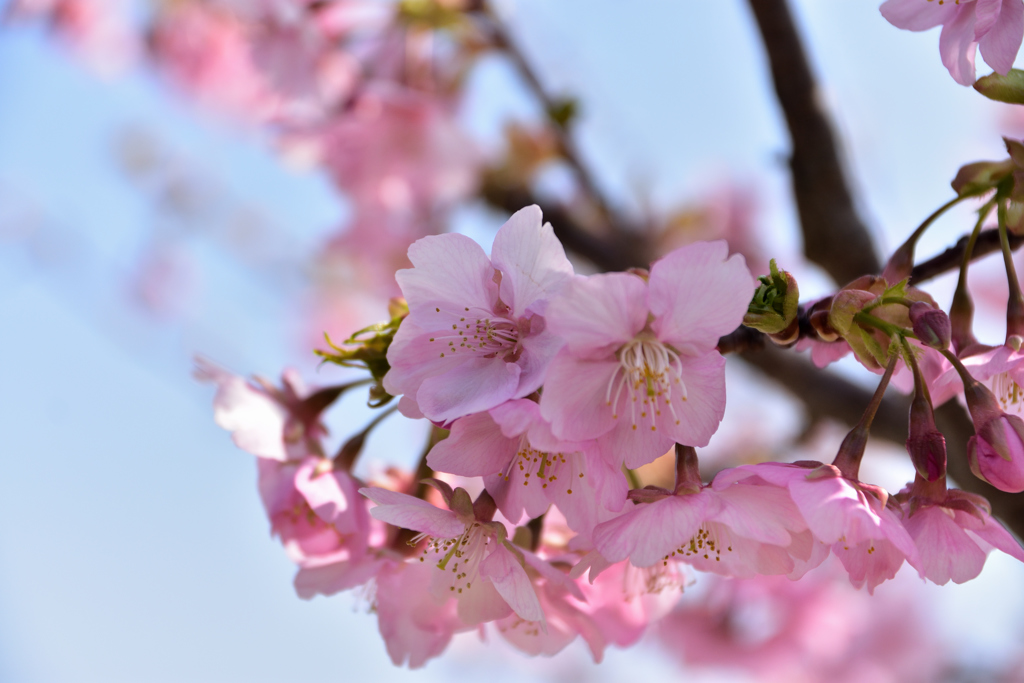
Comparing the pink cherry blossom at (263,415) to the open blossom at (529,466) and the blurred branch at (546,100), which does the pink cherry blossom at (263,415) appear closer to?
the open blossom at (529,466)

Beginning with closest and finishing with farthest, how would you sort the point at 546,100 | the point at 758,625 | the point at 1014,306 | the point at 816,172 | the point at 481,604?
the point at 1014,306, the point at 481,604, the point at 816,172, the point at 546,100, the point at 758,625

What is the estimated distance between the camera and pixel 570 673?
5434 mm

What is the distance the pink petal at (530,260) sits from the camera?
0.67m

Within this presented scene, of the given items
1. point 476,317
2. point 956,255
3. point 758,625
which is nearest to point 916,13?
point 956,255

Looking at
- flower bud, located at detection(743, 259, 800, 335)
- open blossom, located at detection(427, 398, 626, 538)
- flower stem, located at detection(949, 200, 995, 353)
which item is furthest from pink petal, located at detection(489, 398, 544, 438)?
flower stem, located at detection(949, 200, 995, 353)

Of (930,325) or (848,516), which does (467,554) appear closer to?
(848,516)

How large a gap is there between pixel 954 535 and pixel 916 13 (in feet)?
1.96

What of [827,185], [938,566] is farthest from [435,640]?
[827,185]

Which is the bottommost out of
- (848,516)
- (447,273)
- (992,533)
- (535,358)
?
(992,533)

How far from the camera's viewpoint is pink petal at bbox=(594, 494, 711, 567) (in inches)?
24.8

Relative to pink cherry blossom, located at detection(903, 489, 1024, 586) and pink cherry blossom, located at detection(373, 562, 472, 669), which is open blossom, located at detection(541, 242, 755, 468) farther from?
pink cherry blossom, located at detection(373, 562, 472, 669)

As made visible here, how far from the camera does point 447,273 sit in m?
0.72

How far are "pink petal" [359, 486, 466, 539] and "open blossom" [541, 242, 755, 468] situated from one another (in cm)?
18

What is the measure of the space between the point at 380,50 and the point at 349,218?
21.8 inches
